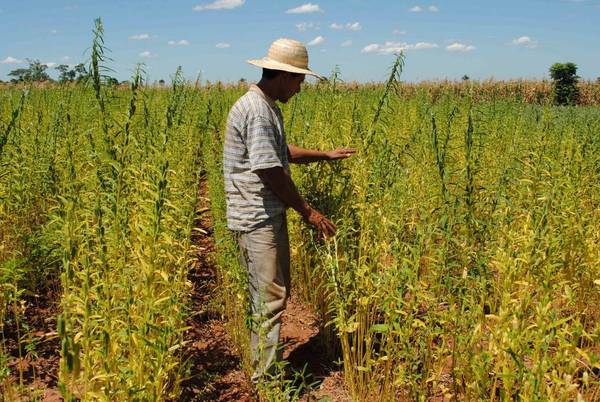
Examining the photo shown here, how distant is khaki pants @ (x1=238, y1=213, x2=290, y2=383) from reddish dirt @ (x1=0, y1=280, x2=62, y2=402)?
1.09 meters

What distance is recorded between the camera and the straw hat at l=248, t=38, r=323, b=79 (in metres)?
2.88

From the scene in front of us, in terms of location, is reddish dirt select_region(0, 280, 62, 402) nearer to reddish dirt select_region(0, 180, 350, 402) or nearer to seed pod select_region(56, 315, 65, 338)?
reddish dirt select_region(0, 180, 350, 402)

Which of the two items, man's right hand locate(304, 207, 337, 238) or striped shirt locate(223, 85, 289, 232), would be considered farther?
man's right hand locate(304, 207, 337, 238)

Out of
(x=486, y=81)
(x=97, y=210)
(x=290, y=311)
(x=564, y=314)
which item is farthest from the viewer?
(x=486, y=81)

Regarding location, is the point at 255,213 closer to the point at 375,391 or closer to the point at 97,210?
the point at 97,210

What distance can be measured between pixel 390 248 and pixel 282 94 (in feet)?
3.61

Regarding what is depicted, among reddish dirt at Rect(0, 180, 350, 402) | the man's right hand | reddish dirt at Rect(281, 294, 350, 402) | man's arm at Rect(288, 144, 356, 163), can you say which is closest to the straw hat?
man's arm at Rect(288, 144, 356, 163)

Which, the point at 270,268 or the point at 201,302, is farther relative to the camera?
the point at 201,302

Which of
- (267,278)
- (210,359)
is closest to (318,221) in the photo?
(267,278)

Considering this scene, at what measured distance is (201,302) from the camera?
15.5ft

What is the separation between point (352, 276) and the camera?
3312mm

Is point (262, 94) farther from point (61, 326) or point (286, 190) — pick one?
point (61, 326)

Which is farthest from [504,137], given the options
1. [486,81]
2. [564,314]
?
[486,81]

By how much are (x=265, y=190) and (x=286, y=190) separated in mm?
145
